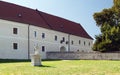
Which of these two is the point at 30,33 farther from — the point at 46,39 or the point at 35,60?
the point at 35,60

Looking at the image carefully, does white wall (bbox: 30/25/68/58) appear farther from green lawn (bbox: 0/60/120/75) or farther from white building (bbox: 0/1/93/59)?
green lawn (bbox: 0/60/120/75)

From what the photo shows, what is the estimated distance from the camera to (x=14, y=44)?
49.4 meters

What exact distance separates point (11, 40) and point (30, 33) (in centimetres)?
526

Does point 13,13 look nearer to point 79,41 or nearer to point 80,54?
point 80,54

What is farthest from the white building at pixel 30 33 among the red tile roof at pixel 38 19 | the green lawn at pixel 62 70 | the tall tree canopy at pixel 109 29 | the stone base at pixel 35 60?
the green lawn at pixel 62 70

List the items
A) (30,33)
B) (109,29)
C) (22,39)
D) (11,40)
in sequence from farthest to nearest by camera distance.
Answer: (30,33), (109,29), (22,39), (11,40)

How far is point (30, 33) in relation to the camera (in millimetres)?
53125

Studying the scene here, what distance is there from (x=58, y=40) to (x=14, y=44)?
14752mm

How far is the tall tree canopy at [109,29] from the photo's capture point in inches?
1988

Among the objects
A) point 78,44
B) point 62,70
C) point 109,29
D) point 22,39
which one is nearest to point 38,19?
point 22,39

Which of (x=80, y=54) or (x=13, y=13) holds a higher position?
(x=13, y=13)

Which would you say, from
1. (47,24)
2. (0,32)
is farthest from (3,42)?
(47,24)

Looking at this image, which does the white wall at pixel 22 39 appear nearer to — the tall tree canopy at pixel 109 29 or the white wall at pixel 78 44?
the white wall at pixel 78 44

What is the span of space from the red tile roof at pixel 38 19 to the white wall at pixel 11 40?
96 centimetres
